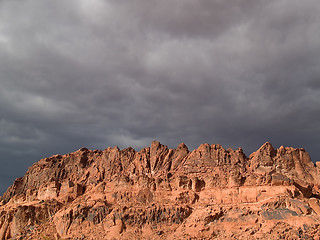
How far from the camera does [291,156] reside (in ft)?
471

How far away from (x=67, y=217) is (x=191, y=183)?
48.4 m

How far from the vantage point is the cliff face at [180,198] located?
341 feet

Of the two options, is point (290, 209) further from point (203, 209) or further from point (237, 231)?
point (203, 209)

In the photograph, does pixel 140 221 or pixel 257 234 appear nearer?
pixel 257 234

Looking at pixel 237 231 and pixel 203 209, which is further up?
pixel 203 209

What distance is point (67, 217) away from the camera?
415ft

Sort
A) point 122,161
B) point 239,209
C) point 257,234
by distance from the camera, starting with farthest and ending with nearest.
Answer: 1. point 122,161
2. point 239,209
3. point 257,234

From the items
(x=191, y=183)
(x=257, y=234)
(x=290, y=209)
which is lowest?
(x=257, y=234)

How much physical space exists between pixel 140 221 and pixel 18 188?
10238 cm

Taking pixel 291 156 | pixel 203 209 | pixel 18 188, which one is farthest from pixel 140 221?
pixel 18 188

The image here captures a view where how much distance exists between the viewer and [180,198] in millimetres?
126812

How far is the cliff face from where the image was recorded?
104062 millimetres

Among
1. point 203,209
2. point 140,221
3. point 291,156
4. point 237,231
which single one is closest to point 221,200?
point 203,209

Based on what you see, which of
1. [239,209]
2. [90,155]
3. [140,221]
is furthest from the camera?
[90,155]
